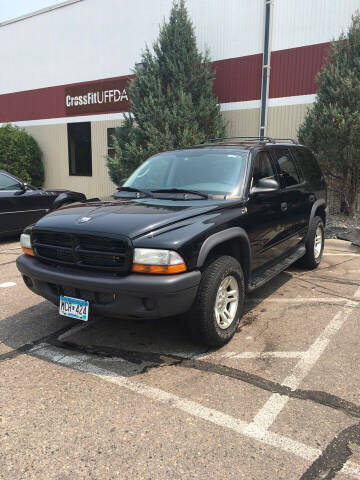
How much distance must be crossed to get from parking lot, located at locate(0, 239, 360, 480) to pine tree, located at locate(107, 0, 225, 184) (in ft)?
22.3

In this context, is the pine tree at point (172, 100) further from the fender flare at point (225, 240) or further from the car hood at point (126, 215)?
the fender flare at point (225, 240)

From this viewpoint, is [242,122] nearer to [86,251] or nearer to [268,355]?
[268,355]

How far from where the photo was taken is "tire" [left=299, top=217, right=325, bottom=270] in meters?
5.64

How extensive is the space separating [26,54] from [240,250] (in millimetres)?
15513

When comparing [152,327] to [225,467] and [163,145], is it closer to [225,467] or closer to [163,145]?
[225,467]

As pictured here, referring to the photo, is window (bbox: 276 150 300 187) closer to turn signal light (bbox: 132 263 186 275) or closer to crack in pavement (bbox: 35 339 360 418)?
turn signal light (bbox: 132 263 186 275)

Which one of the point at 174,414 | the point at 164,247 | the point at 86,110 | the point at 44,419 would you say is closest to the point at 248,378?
the point at 174,414

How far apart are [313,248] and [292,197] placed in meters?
1.18

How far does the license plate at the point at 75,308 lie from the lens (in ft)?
10.4

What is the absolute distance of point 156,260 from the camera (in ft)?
9.70

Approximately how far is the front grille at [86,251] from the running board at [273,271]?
4.72 ft

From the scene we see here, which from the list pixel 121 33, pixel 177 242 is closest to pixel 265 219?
pixel 177 242

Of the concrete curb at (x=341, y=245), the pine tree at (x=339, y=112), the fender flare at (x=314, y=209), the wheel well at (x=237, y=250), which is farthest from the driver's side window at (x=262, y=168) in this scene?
the pine tree at (x=339, y=112)

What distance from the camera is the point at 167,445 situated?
231cm
